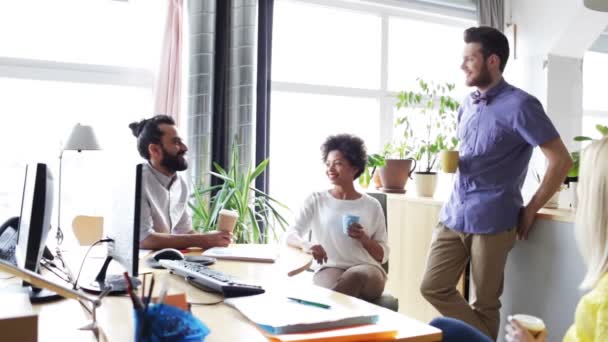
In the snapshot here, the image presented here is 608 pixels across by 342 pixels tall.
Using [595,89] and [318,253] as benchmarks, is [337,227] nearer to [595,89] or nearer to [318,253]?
[318,253]

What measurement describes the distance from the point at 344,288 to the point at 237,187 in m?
1.57

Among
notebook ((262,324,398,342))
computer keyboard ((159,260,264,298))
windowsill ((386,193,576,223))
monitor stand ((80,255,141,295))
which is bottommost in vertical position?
notebook ((262,324,398,342))

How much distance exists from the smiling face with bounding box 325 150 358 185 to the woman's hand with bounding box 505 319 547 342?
4.15 ft

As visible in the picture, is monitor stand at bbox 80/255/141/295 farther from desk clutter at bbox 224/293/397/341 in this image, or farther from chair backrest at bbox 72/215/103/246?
chair backrest at bbox 72/215/103/246

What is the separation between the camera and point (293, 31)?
4.66m

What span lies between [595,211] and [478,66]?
4.59 ft

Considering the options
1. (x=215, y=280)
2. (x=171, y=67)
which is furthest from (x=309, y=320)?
(x=171, y=67)

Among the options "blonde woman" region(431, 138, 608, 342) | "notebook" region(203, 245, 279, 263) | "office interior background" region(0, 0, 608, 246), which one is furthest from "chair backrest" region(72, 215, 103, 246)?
"blonde woman" region(431, 138, 608, 342)

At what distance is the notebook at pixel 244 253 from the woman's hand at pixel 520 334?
3.12 feet

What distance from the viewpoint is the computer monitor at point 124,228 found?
139 cm

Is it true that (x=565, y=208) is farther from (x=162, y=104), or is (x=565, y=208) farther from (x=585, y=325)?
(x=162, y=104)

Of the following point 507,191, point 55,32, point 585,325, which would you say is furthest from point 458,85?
point 585,325

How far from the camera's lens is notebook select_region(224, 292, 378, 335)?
1.18 metres

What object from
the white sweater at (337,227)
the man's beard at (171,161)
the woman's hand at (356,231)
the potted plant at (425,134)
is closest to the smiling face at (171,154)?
the man's beard at (171,161)
